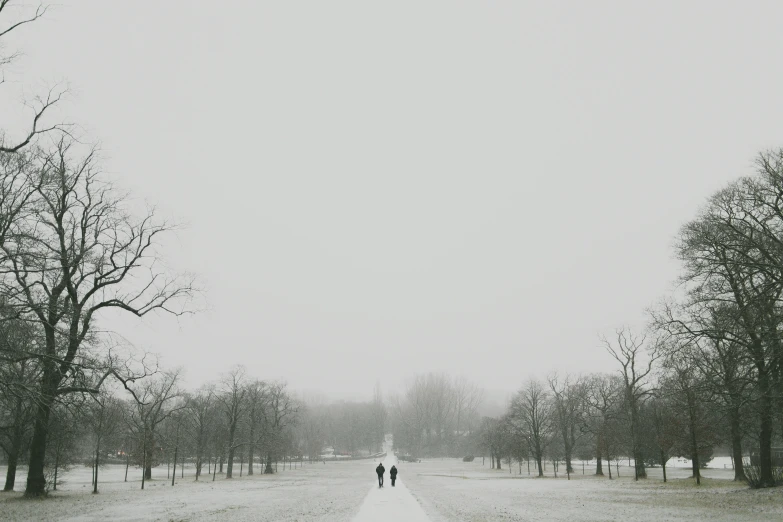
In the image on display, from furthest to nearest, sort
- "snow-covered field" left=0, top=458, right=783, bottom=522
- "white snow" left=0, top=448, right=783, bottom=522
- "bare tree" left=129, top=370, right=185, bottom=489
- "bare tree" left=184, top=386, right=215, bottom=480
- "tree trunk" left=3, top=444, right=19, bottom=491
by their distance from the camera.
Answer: "bare tree" left=184, top=386, right=215, bottom=480 < "bare tree" left=129, top=370, right=185, bottom=489 < "tree trunk" left=3, top=444, right=19, bottom=491 < "snow-covered field" left=0, top=458, right=783, bottom=522 < "white snow" left=0, top=448, right=783, bottom=522

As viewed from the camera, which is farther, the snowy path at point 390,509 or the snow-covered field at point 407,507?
the snow-covered field at point 407,507

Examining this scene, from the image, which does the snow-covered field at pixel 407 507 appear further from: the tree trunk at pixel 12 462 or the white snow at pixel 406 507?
the tree trunk at pixel 12 462

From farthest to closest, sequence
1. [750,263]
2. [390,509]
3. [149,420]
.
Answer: [149,420] < [390,509] < [750,263]

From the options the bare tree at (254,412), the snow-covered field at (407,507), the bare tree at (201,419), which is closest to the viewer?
the snow-covered field at (407,507)

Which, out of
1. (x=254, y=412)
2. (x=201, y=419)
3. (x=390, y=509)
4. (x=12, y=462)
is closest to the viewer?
(x=390, y=509)

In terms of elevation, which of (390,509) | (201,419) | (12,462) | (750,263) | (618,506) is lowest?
(201,419)

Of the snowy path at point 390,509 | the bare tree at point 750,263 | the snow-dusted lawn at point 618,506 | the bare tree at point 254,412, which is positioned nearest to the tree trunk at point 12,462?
the snowy path at point 390,509

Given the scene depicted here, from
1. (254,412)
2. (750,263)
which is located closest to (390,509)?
(750,263)

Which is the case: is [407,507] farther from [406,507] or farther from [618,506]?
[618,506]

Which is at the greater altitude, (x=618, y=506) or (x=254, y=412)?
(x=618, y=506)

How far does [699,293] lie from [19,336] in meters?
28.8

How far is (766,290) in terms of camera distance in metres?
19.7

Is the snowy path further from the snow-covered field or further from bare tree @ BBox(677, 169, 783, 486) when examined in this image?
bare tree @ BBox(677, 169, 783, 486)

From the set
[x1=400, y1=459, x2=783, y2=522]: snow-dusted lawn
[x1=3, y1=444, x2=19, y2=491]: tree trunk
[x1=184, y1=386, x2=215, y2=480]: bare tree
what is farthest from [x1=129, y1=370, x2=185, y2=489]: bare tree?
[x1=400, y1=459, x2=783, y2=522]: snow-dusted lawn
